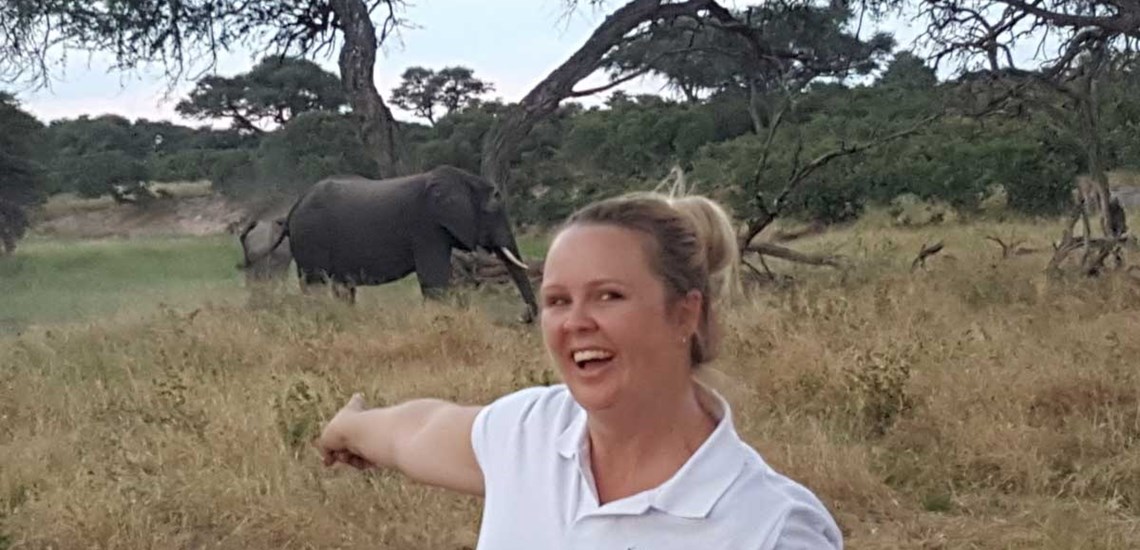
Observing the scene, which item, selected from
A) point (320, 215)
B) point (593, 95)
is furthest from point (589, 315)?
point (593, 95)

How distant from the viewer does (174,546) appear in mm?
4172

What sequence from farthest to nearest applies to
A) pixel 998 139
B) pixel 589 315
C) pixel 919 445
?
pixel 998 139
pixel 919 445
pixel 589 315

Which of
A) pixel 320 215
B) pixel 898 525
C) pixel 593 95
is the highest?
pixel 593 95

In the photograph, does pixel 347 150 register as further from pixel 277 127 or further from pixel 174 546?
pixel 174 546

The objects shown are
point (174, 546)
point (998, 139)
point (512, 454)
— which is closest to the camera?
point (512, 454)

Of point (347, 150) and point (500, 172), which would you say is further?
point (347, 150)

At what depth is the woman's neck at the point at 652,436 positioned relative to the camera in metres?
1.72

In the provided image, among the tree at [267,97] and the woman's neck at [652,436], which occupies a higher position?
the tree at [267,97]

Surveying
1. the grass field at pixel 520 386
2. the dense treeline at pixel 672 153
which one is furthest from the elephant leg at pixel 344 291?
the dense treeline at pixel 672 153

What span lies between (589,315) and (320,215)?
10731 mm

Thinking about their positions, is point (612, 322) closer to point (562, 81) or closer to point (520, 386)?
point (520, 386)

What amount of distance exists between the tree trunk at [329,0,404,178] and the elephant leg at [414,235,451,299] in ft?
9.22

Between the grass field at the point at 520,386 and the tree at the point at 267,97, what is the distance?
747 inches

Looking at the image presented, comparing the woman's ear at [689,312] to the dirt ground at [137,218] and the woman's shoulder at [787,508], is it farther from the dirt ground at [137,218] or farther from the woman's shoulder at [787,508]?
the dirt ground at [137,218]
